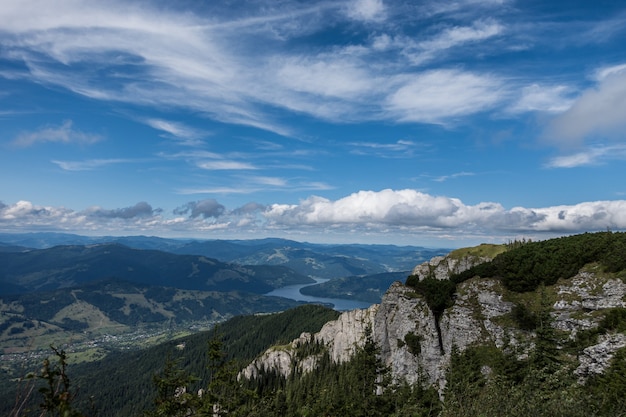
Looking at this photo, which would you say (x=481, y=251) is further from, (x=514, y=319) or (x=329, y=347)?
(x=329, y=347)

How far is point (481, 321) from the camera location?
74.8 metres

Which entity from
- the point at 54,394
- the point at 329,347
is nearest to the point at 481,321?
the point at 54,394

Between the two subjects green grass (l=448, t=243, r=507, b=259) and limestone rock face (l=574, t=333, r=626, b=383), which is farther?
green grass (l=448, t=243, r=507, b=259)

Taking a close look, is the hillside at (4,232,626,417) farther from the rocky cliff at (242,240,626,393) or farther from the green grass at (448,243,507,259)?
the green grass at (448,243,507,259)

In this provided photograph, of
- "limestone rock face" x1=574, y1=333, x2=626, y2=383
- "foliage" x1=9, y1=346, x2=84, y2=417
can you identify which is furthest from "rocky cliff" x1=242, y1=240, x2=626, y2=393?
"foliage" x1=9, y1=346, x2=84, y2=417

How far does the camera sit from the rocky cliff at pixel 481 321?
56.2 m

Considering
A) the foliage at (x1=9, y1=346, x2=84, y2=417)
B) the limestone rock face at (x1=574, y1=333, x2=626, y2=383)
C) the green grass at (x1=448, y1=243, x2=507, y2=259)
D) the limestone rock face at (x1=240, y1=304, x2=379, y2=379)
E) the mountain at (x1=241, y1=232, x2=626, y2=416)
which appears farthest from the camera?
the limestone rock face at (x1=240, y1=304, x2=379, y2=379)

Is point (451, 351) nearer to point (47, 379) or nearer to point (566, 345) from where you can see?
point (566, 345)

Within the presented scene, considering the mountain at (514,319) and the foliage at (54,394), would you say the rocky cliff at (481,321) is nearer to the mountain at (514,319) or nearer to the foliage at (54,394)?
the mountain at (514,319)

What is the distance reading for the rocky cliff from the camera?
56181 mm

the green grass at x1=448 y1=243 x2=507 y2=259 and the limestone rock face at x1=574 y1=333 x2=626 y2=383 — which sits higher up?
the green grass at x1=448 y1=243 x2=507 y2=259

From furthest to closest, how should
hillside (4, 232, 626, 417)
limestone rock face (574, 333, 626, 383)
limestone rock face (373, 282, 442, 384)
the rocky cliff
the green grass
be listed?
the green grass, limestone rock face (373, 282, 442, 384), the rocky cliff, limestone rock face (574, 333, 626, 383), hillside (4, 232, 626, 417)

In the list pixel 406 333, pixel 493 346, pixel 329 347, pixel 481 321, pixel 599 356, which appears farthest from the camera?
pixel 329 347

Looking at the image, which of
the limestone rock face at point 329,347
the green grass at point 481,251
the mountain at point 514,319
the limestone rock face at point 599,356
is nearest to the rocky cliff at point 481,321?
the limestone rock face at point 599,356
